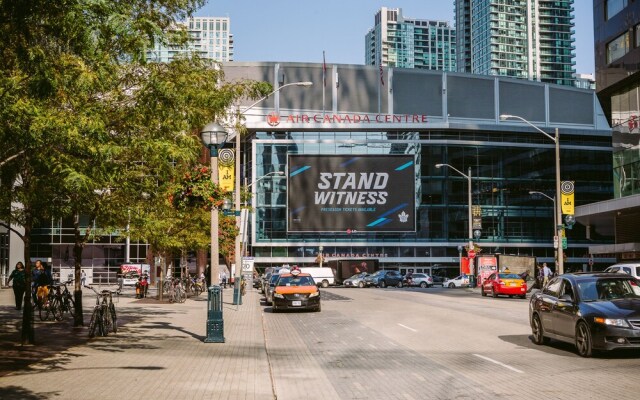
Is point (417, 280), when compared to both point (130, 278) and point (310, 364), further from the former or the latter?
point (310, 364)

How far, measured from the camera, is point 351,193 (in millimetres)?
106188

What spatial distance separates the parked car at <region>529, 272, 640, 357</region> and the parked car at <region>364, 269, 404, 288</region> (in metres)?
61.9

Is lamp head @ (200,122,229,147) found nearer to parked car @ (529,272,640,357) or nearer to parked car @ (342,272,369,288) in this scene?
parked car @ (529,272,640,357)

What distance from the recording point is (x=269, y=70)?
10700 centimetres

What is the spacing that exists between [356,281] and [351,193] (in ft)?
90.9

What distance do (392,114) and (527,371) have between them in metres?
96.6

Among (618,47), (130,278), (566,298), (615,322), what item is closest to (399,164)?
(130,278)

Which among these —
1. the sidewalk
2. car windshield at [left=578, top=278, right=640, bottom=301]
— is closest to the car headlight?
car windshield at [left=578, top=278, right=640, bottom=301]

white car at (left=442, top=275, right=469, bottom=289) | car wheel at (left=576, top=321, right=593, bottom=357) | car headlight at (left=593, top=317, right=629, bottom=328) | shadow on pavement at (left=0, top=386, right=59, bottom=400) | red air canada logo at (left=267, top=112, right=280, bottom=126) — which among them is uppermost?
red air canada logo at (left=267, top=112, right=280, bottom=126)

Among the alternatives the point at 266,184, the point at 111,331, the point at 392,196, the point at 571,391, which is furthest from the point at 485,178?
the point at 571,391

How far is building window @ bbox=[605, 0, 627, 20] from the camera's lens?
45.6 meters

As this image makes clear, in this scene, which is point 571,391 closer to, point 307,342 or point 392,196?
point 307,342

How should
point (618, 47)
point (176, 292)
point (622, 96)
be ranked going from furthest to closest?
point (622, 96)
point (618, 47)
point (176, 292)

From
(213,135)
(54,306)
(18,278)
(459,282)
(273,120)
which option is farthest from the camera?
(273,120)
